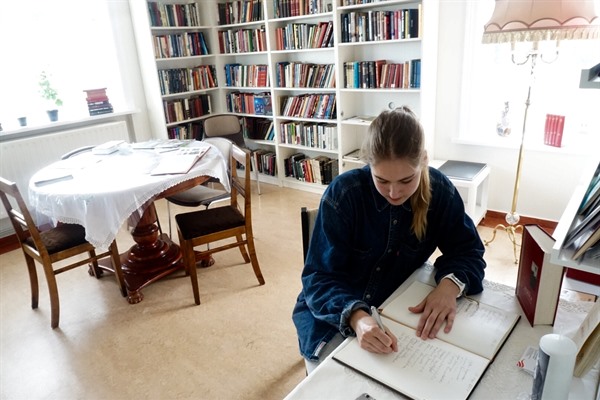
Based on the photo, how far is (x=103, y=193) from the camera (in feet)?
7.00

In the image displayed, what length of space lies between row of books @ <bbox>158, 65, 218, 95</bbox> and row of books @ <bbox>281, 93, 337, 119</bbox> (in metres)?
0.90

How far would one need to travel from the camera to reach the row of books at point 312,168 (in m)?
4.10

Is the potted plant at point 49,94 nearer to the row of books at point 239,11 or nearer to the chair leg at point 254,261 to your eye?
the row of books at point 239,11

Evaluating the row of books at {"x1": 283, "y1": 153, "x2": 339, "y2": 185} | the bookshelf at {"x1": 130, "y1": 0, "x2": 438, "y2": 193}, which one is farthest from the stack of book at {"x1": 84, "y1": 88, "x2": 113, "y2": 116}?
the row of books at {"x1": 283, "y1": 153, "x2": 339, "y2": 185}

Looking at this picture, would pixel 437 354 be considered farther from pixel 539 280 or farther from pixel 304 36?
pixel 304 36

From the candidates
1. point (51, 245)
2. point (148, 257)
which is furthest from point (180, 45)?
point (51, 245)

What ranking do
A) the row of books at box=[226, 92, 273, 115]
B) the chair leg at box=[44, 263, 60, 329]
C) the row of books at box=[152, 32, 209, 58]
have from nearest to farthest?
1. the chair leg at box=[44, 263, 60, 329]
2. the row of books at box=[152, 32, 209, 58]
3. the row of books at box=[226, 92, 273, 115]

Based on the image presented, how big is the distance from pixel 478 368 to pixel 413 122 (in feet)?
1.93

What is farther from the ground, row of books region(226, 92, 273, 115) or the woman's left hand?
row of books region(226, 92, 273, 115)

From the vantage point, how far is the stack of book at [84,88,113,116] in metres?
3.78

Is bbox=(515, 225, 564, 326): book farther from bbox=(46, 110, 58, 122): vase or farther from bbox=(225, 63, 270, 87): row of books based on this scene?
bbox=(46, 110, 58, 122): vase

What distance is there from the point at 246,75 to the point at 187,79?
606mm

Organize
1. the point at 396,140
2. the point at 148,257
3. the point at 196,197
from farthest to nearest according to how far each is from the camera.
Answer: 1. the point at 196,197
2. the point at 148,257
3. the point at 396,140

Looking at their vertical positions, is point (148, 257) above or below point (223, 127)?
below
